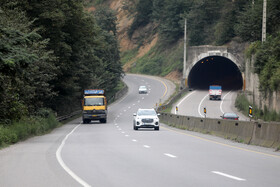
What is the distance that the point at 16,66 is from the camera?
19453 mm

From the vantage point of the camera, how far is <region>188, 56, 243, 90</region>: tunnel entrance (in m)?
101

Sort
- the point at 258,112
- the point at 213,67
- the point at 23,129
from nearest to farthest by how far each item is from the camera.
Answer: the point at 23,129 < the point at 258,112 < the point at 213,67

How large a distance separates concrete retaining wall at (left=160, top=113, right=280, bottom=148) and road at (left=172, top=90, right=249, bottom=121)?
95.8ft

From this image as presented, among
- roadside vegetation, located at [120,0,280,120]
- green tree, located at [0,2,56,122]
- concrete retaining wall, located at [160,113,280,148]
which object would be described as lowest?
concrete retaining wall, located at [160,113,280,148]

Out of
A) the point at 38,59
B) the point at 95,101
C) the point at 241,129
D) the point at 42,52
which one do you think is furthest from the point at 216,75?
the point at 38,59

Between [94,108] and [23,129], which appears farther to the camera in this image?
[94,108]

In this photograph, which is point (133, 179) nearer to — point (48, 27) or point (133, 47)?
point (48, 27)

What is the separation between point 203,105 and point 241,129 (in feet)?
173

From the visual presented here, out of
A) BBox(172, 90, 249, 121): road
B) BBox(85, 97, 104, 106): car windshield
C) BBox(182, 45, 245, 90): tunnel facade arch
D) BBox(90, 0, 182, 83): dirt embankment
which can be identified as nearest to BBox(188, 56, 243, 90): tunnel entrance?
BBox(182, 45, 245, 90): tunnel facade arch

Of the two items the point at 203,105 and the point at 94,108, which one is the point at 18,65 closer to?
the point at 94,108

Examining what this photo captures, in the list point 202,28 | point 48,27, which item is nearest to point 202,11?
point 202,28

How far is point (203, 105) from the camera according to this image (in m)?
76.8

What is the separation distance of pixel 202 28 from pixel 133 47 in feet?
113

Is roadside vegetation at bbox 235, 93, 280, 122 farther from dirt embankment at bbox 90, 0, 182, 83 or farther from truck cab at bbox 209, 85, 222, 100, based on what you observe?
dirt embankment at bbox 90, 0, 182, 83
